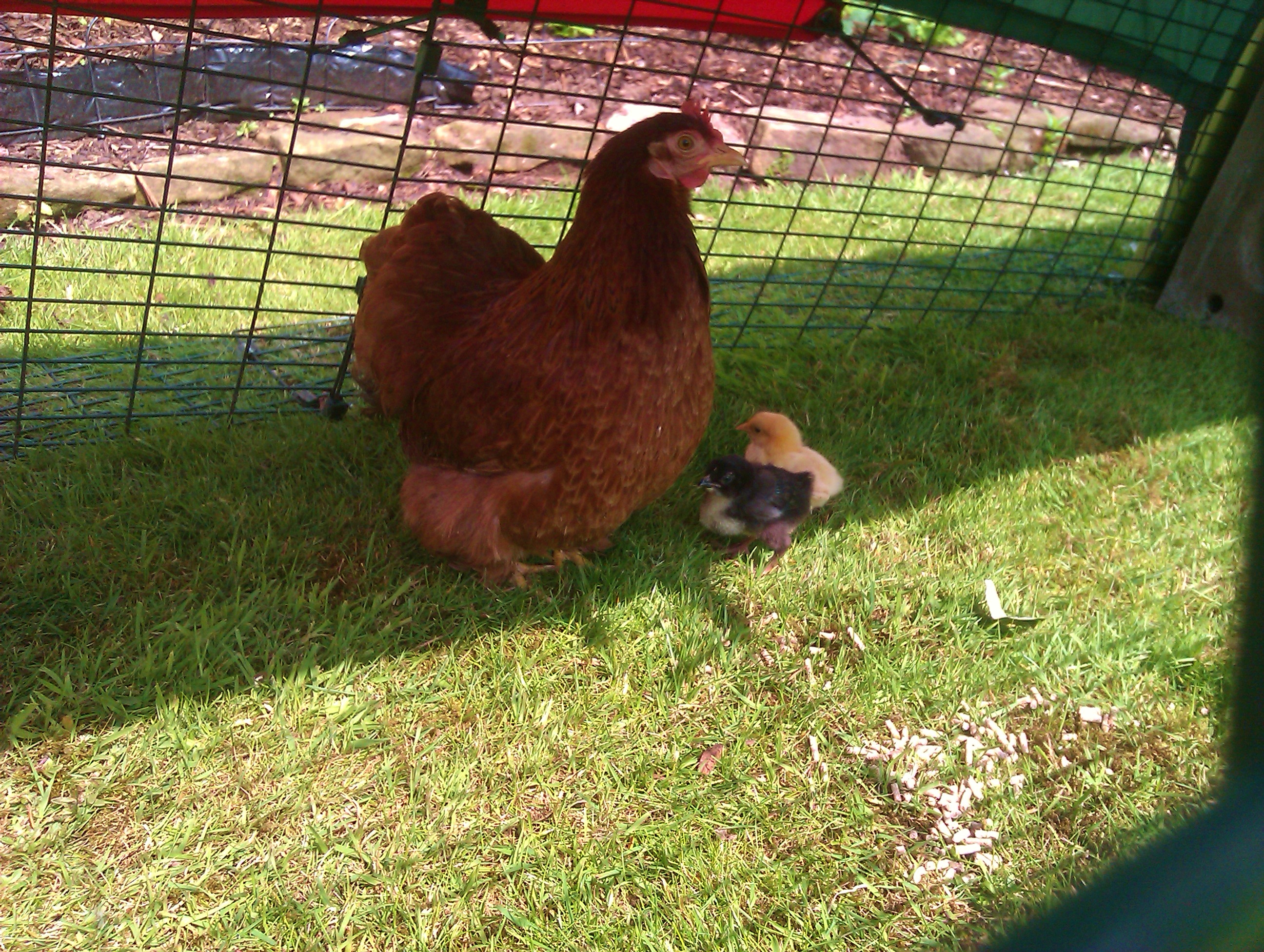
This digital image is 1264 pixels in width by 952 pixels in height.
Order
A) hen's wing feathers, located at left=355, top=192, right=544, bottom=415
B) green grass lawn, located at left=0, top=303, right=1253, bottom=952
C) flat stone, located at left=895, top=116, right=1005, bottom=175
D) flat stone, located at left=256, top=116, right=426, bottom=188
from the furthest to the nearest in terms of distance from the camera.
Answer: flat stone, located at left=895, top=116, right=1005, bottom=175 → flat stone, located at left=256, top=116, right=426, bottom=188 → hen's wing feathers, located at left=355, top=192, right=544, bottom=415 → green grass lawn, located at left=0, top=303, right=1253, bottom=952

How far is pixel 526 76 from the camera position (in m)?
5.35

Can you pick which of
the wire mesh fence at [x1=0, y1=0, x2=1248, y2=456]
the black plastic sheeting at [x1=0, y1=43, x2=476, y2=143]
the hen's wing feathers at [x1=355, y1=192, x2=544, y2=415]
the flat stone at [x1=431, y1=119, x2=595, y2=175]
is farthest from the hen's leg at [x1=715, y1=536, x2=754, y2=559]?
the flat stone at [x1=431, y1=119, x2=595, y2=175]

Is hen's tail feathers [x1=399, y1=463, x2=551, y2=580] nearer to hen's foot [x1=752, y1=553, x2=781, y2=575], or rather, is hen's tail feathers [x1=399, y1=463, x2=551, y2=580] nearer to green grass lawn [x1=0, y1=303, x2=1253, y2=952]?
green grass lawn [x1=0, y1=303, x2=1253, y2=952]

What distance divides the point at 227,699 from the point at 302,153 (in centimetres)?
359

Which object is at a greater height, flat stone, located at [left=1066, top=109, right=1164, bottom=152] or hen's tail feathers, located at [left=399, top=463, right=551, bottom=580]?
flat stone, located at [left=1066, top=109, right=1164, bottom=152]

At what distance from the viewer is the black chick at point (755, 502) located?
2.89 meters

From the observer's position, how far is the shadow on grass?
236 centimetres


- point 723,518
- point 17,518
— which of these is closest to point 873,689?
point 723,518

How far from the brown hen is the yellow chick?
533 millimetres

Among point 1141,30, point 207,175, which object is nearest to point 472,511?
point 207,175

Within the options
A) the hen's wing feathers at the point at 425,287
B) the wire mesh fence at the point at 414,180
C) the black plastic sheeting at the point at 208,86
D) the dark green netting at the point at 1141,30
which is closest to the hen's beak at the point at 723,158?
the wire mesh fence at the point at 414,180

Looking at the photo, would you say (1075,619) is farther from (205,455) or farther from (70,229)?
(70,229)

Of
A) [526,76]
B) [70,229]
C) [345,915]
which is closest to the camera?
[345,915]

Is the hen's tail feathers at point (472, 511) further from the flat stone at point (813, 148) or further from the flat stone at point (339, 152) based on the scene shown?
the flat stone at point (813, 148)
